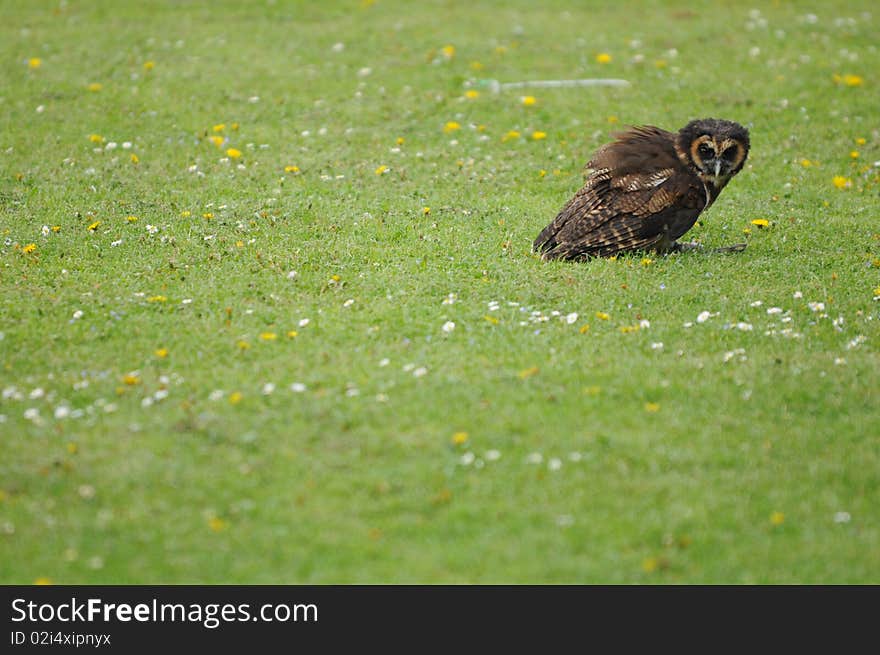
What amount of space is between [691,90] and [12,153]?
434 inches

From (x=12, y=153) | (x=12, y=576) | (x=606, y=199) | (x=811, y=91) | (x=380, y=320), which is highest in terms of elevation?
(x=811, y=91)

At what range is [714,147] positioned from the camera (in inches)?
423

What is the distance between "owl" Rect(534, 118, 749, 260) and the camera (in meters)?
10.8

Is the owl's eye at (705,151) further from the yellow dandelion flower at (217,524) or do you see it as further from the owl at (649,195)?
the yellow dandelion flower at (217,524)

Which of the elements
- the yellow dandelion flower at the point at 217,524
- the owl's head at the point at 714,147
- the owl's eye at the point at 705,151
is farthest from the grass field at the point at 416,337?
the owl's eye at the point at 705,151

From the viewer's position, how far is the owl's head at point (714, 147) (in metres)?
10.8

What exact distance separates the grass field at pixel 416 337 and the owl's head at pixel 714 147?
0.96 m

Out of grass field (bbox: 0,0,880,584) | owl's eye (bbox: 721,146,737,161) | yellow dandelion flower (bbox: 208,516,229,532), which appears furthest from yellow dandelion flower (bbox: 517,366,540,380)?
owl's eye (bbox: 721,146,737,161)

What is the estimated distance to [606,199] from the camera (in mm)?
10977

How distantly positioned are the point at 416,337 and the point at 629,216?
10.6 feet

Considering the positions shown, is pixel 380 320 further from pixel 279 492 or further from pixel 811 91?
pixel 811 91

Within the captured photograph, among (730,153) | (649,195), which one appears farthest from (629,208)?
(730,153)
